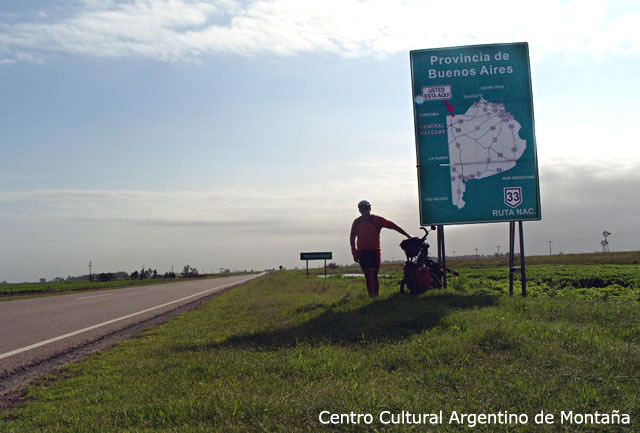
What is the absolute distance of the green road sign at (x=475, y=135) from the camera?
440 inches

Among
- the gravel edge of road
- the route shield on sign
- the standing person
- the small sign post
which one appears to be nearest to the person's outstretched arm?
the standing person

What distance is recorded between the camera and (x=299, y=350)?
5.96 meters

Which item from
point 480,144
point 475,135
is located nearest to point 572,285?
point 480,144

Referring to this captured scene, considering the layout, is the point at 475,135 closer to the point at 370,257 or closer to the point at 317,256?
the point at 370,257

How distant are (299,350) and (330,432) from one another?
250cm

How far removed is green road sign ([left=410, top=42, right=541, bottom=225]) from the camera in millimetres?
11172

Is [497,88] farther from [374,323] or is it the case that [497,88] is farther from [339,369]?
[339,369]

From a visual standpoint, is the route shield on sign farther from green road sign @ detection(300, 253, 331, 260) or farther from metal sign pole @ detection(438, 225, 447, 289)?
green road sign @ detection(300, 253, 331, 260)

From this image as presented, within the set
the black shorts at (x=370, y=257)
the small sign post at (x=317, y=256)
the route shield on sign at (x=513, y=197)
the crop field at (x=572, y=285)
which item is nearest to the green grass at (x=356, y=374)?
the black shorts at (x=370, y=257)

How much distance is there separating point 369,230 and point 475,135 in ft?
10.5

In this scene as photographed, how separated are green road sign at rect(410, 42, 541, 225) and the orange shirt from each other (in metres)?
1.10

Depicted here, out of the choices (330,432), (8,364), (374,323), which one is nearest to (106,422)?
(330,432)

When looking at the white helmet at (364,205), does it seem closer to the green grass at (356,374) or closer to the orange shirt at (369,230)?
the orange shirt at (369,230)

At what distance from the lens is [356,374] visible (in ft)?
15.9
